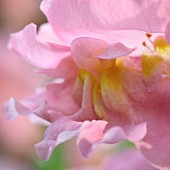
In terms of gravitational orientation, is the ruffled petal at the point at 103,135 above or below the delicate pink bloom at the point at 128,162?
above

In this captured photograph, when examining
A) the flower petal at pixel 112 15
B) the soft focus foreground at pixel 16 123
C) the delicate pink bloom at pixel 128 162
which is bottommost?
the soft focus foreground at pixel 16 123

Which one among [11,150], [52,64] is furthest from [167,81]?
[11,150]

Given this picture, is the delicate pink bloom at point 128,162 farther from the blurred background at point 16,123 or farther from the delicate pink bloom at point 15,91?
the delicate pink bloom at point 15,91

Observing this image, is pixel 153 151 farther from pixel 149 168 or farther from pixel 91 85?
pixel 149 168

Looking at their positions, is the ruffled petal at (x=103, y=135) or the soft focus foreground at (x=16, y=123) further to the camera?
the soft focus foreground at (x=16, y=123)

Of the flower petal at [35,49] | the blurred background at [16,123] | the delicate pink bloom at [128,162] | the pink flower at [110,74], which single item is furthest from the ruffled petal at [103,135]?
the blurred background at [16,123]

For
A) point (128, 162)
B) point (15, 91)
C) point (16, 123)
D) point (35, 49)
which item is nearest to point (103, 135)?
point (35, 49)

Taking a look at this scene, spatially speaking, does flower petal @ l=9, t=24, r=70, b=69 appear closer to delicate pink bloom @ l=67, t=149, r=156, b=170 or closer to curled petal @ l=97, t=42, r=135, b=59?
curled petal @ l=97, t=42, r=135, b=59

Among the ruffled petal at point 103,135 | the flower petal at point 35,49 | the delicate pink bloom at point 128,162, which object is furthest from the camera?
the delicate pink bloom at point 128,162

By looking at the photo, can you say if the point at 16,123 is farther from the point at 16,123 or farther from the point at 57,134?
the point at 57,134
